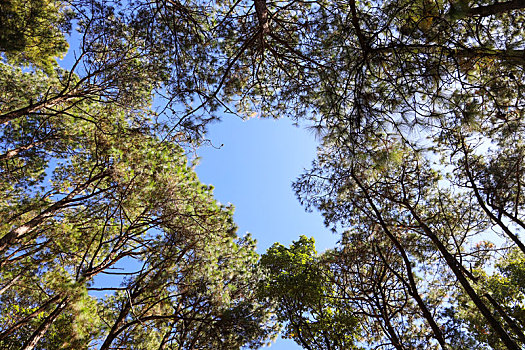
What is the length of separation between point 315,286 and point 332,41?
20.9ft

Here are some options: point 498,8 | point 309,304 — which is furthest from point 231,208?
point 498,8

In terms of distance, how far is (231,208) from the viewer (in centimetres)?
669

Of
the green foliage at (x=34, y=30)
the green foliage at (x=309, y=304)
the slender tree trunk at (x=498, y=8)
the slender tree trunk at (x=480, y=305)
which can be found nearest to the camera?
the slender tree trunk at (x=498, y=8)

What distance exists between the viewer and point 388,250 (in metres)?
7.50

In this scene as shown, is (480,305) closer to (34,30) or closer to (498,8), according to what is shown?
(498,8)

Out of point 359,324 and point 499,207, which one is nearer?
point 499,207

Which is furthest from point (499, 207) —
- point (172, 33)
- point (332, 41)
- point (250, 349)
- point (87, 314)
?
point (87, 314)

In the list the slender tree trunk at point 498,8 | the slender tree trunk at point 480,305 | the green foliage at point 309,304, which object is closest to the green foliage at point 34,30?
the slender tree trunk at point 498,8

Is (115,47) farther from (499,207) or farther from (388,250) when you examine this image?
(499,207)

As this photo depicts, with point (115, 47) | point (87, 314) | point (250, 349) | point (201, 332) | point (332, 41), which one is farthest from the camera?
point (250, 349)

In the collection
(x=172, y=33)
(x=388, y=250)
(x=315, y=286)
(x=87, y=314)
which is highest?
(x=172, y=33)

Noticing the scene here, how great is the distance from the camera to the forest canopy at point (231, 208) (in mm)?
4210

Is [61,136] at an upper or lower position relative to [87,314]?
upper

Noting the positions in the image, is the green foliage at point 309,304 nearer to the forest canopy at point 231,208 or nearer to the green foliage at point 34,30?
the forest canopy at point 231,208
